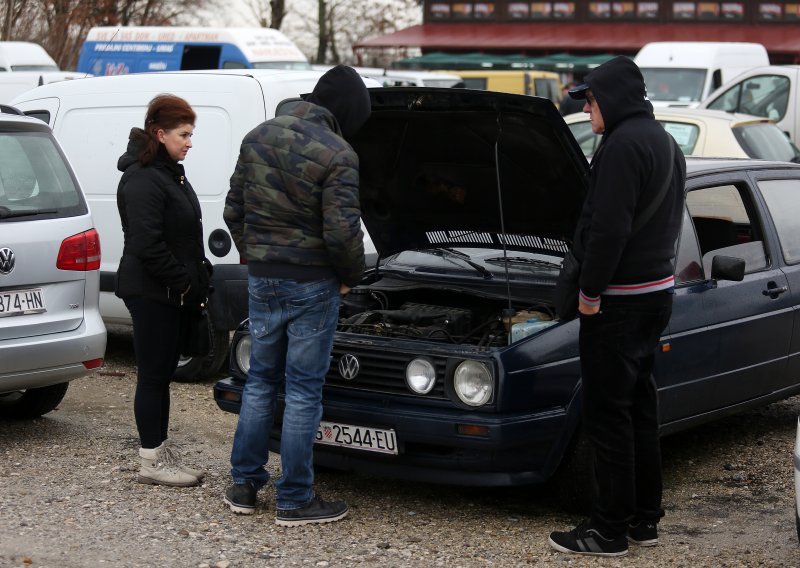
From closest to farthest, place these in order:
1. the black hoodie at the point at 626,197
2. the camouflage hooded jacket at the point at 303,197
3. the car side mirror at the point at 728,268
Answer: the black hoodie at the point at 626,197, the camouflage hooded jacket at the point at 303,197, the car side mirror at the point at 728,268

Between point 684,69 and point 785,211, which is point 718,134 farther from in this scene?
point 684,69

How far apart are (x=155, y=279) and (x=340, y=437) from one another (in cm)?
108

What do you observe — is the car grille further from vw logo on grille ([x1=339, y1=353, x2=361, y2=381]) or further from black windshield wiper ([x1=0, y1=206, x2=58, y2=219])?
black windshield wiper ([x1=0, y1=206, x2=58, y2=219])

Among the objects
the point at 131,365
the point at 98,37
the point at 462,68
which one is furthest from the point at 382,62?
the point at 131,365

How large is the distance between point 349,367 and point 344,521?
25.8 inches

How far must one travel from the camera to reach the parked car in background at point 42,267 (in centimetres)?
607

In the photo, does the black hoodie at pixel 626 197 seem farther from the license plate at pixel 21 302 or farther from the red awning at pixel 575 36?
the red awning at pixel 575 36

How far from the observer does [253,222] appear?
5090mm

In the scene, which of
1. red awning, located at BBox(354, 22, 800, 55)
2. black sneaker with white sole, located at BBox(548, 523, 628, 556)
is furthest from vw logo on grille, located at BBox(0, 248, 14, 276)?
red awning, located at BBox(354, 22, 800, 55)

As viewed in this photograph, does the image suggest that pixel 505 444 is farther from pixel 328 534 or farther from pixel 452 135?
pixel 452 135

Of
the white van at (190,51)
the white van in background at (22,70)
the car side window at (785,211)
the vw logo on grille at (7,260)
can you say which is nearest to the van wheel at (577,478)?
the car side window at (785,211)

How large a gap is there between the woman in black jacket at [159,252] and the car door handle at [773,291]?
2.81 m

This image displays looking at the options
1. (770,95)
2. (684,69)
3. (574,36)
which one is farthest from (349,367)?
(574,36)

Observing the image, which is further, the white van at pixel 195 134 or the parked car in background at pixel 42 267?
the white van at pixel 195 134
